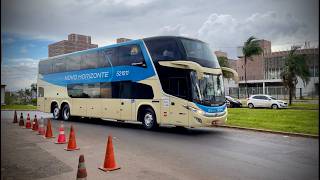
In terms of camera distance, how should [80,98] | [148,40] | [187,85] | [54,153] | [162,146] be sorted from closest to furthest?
[54,153] < [162,146] < [187,85] < [148,40] < [80,98]

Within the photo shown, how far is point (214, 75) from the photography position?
1347 cm

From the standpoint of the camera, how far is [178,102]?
1308 cm

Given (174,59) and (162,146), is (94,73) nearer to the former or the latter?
(174,59)

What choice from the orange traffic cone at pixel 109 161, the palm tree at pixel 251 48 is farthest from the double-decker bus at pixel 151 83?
the palm tree at pixel 251 48

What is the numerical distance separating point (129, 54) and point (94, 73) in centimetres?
330

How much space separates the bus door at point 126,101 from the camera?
15.3m

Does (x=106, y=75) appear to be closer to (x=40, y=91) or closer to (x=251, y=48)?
(x=40, y=91)

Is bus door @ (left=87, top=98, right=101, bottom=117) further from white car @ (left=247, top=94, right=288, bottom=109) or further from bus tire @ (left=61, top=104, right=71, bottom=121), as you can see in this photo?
white car @ (left=247, top=94, right=288, bottom=109)

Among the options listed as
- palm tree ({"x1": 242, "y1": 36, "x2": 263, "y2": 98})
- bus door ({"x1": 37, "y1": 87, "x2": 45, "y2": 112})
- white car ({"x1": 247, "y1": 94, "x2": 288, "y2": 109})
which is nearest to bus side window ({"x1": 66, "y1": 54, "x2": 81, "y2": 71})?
bus door ({"x1": 37, "y1": 87, "x2": 45, "y2": 112})

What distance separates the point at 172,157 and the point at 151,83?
625cm

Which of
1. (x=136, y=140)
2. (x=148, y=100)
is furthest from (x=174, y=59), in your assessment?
(x=136, y=140)

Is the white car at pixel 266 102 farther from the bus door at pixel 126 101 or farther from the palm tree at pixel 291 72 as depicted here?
the bus door at pixel 126 101

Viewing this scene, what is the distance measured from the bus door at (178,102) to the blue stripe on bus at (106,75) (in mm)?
1378

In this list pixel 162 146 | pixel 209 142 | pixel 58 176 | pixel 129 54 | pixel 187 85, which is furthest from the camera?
pixel 129 54
